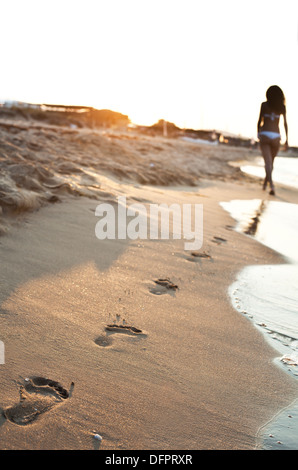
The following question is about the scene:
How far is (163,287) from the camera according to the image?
234 cm

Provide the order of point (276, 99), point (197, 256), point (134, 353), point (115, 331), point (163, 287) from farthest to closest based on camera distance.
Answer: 1. point (276, 99)
2. point (197, 256)
3. point (163, 287)
4. point (115, 331)
5. point (134, 353)

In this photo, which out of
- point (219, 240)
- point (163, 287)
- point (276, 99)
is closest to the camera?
point (163, 287)

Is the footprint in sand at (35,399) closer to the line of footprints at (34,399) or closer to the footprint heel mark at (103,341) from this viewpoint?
the line of footprints at (34,399)

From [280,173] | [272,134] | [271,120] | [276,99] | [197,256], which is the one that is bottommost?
[197,256]

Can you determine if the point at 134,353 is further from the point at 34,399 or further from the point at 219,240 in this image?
the point at 219,240

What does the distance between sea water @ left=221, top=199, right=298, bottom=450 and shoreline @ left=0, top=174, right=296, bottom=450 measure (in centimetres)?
6

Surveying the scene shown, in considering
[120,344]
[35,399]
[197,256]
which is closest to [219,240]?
[197,256]

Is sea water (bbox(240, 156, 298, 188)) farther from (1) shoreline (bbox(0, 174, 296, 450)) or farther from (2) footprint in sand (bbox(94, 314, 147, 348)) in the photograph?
(2) footprint in sand (bbox(94, 314, 147, 348))

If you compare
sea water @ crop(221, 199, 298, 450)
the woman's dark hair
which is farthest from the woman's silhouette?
sea water @ crop(221, 199, 298, 450)

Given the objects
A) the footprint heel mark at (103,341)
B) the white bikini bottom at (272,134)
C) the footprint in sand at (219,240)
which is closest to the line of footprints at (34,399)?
the footprint heel mark at (103,341)

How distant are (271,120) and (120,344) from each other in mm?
6357

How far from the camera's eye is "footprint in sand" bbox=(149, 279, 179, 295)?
7.47 ft
